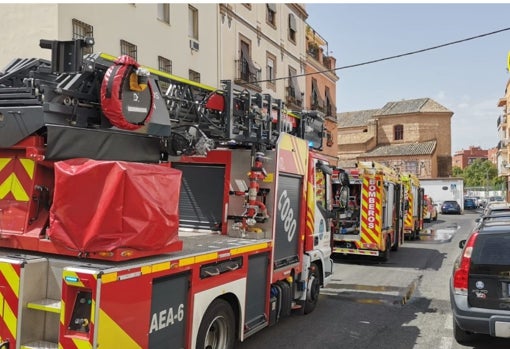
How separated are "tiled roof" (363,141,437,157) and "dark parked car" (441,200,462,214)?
58.8ft

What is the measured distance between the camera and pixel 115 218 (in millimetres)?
3990

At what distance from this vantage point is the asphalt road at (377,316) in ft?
21.6

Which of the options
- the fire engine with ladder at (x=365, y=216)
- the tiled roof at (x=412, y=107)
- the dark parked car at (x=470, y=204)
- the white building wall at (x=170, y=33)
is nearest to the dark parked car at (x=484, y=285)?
the fire engine with ladder at (x=365, y=216)

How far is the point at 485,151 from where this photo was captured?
552 ft

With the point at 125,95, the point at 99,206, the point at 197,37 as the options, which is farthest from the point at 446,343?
the point at 197,37

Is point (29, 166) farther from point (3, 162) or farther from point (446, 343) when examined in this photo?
point (446, 343)

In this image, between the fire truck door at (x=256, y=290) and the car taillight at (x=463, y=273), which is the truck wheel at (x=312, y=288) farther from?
the car taillight at (x=463, y=273)

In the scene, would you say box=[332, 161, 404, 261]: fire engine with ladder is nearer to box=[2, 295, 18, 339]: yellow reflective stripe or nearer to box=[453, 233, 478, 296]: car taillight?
box=[453, 233, 478, 296]: car taillight

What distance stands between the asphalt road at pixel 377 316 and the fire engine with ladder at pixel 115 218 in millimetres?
983

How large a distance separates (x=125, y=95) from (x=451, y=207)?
46457 millimetres

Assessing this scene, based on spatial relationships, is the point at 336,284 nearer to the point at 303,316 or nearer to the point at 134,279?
the point at 303,316

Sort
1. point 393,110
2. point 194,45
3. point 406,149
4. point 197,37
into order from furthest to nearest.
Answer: point 393,110 < point 406,149 < point 197,37 < point 194,45

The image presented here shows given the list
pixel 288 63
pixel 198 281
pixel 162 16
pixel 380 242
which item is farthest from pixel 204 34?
pixel 198 281

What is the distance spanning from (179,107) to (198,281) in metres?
2.12
